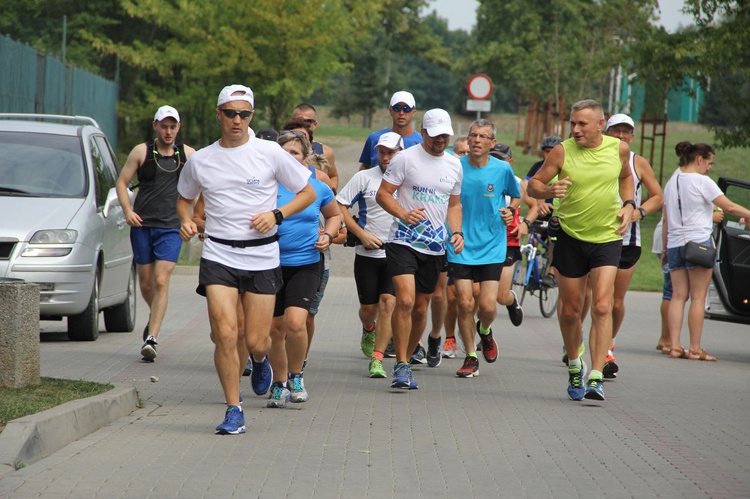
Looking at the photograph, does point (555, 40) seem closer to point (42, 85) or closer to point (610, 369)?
point (42, 85)

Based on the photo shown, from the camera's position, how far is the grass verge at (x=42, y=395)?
721 centimetres

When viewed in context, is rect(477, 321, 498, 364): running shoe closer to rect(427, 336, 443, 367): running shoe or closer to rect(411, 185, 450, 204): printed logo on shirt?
rect(427, 336, 443, 367): running shoe

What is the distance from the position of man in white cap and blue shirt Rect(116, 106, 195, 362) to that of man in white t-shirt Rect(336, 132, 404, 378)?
1.57 m

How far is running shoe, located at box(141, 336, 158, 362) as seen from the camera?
10.8 m

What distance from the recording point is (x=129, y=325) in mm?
13578

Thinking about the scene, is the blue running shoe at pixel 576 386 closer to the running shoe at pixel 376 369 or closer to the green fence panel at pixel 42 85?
the running shoe at pixel 376 369

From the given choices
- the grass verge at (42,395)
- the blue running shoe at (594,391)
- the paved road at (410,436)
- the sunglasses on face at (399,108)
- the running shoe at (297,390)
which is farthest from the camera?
the sunglasses on face at (399,108)

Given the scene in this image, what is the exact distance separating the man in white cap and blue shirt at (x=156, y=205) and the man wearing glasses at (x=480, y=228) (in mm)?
2429

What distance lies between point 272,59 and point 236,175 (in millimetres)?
28457

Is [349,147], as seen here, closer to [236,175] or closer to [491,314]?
[491,314]

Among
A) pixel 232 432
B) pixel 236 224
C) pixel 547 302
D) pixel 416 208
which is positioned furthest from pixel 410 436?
pixel 547 302

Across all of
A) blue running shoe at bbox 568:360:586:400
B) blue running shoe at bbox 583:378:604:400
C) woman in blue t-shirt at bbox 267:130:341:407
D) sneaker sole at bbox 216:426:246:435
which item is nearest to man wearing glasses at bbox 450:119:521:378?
blue running shoe at bbox 568:360:586:400

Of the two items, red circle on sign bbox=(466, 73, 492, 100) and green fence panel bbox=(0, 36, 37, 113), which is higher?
red circle on sign bbox=(466, 73, 492, 100)

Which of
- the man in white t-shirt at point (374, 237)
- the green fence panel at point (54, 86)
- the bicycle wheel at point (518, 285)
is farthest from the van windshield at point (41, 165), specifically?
the green fence panel at point (54, 86)
